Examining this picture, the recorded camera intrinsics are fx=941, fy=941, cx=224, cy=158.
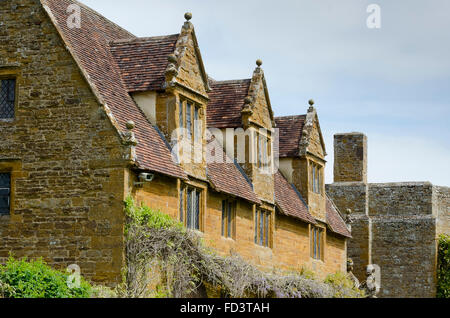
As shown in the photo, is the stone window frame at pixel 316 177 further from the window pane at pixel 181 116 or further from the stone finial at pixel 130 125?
the stone finial at pixel 130 125

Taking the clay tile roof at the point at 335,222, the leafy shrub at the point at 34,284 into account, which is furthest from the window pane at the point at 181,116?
the clay tile roof at the point at 335,222

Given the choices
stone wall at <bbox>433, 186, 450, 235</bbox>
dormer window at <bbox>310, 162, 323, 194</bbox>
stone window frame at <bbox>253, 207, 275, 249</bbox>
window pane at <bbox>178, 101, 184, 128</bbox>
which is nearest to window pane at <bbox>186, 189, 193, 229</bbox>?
window pane at <bbox>178, 101, 184, 128</bbox>

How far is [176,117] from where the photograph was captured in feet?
77.4

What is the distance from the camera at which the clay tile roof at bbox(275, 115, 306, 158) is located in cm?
3284

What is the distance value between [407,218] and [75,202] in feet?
75.6

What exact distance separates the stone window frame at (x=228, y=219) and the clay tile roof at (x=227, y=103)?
294 cm

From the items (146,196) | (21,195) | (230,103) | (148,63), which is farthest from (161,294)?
(230,103)

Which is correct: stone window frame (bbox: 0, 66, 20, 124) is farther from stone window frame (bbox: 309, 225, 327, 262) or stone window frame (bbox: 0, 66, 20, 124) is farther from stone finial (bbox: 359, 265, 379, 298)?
stone finial (bbox: 359, 265, 379, 298)

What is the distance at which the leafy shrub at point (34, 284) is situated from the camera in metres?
18.0

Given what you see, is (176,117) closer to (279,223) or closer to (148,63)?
(148,63)

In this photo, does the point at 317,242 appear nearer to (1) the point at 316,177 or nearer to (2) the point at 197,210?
(1) the point at 316,177
